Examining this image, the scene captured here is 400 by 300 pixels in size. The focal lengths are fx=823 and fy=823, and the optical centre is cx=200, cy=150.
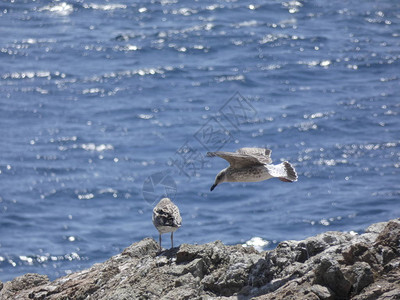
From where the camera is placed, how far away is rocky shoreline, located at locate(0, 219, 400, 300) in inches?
314

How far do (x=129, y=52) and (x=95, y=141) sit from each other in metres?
7.20

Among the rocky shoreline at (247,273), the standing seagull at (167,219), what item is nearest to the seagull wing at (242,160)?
the standing seagull at (167,219)

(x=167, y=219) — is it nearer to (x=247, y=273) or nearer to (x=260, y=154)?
(x=260, y=154)

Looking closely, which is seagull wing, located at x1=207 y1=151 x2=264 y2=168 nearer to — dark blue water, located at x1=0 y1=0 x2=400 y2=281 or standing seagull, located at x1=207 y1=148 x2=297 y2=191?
standing seagull, located at x1=207 y1=148 x2=297 y2=191

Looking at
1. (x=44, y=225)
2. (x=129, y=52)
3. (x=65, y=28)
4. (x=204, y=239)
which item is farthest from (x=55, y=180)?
(x=65, y=28)

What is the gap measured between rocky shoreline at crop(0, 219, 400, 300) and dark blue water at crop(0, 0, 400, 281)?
12.8 metres

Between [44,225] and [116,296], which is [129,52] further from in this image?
[116,296]

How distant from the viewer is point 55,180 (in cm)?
2812

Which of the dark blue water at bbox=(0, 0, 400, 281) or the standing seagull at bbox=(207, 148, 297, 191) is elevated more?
the standing seagull at bbox=(207, 148, 297, 191)

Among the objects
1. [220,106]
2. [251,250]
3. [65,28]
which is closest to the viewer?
[251,250]

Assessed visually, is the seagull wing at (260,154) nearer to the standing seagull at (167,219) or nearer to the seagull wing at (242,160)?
the seagull wing at (242,160)

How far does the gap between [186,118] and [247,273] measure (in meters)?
21.9

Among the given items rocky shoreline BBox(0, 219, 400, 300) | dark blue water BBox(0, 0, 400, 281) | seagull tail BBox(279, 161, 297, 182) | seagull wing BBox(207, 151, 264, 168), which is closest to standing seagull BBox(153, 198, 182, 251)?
rocky shoreline BBox(0, 219, 400, 300)

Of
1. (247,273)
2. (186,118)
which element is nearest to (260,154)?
(247,273)
